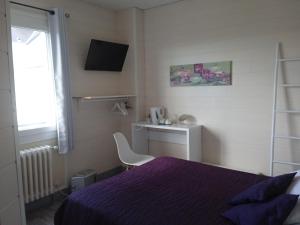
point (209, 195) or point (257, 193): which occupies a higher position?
point (257, 193)

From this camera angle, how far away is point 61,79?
9.68 ft

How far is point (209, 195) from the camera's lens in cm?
190

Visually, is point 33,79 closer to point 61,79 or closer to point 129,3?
point 61,79

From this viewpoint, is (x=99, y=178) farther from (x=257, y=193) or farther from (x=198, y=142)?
(x=257, y=193)

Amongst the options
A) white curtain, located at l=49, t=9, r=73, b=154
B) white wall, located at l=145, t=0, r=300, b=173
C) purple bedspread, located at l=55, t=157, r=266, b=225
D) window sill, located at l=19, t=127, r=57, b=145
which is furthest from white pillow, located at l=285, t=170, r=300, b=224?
window sill, located at l=19, t=127, r=57, b=145

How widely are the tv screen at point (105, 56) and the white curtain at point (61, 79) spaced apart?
14.0 inches

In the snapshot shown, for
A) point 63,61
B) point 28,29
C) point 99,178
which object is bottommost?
point 99,178

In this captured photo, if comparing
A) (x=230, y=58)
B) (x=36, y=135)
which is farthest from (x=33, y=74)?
(x=230, y=58)

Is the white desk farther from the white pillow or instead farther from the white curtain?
the white pillow

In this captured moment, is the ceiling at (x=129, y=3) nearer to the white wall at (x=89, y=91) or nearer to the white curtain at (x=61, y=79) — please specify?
the white wall at (x=89, y=91)

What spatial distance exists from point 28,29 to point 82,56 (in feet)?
2.44

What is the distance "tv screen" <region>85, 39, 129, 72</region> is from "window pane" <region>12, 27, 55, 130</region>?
543 mm

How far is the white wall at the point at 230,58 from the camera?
274 cm

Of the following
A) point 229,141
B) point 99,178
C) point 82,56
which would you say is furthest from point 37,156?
point 229,141
